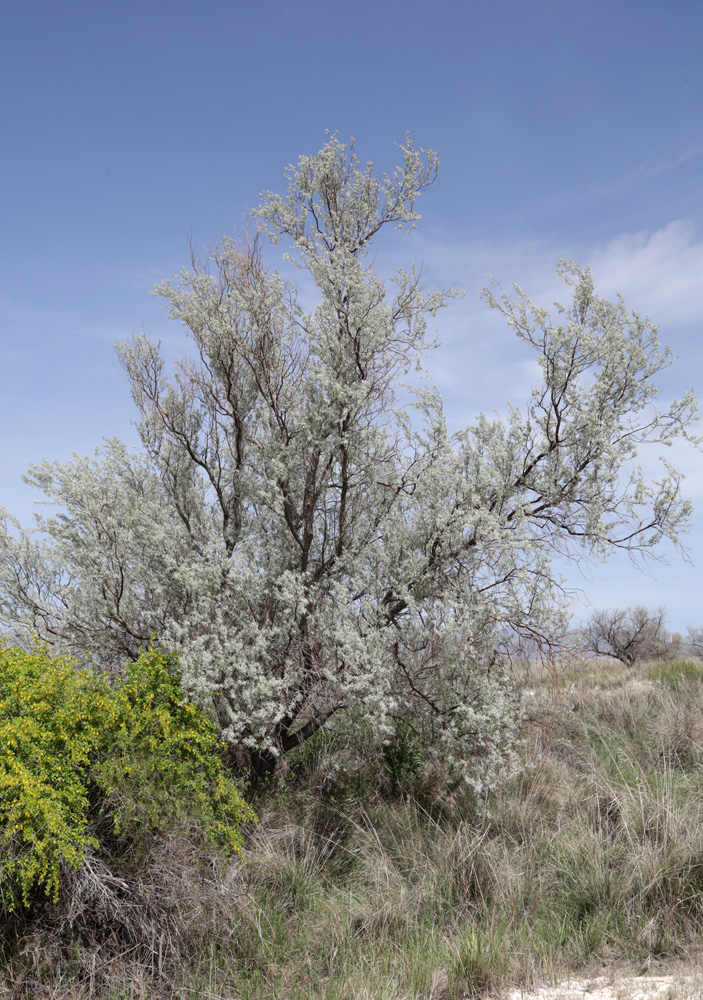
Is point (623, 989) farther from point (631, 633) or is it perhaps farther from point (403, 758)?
point (631, 633)

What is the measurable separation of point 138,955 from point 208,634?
2.32 metres

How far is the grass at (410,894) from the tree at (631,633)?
15.0 m

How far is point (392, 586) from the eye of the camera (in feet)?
22.0

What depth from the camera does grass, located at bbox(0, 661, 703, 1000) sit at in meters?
4.66

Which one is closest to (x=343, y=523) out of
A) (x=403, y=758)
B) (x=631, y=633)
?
(x=403, y=758)

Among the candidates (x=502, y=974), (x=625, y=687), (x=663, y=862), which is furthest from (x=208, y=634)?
(x=625, y=687)

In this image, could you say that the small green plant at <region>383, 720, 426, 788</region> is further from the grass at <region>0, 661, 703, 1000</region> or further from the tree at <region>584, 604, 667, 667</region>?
the tree at <region>584, 604, 667, 667</region>

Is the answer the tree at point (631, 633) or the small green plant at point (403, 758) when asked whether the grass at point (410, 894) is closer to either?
the small green plant at point (403, 758)

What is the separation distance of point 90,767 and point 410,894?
2.54 meters

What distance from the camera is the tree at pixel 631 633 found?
21.6m

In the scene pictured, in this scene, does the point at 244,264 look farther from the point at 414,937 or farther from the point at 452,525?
the point at 414,937

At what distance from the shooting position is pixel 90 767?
5.19m

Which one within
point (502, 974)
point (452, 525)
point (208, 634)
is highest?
point (452, 525)

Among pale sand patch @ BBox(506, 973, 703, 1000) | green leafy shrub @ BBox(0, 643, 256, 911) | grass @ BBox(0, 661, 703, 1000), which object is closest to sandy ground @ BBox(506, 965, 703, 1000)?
pale sand patch @ BBox(506, 973, 703, 1000)
